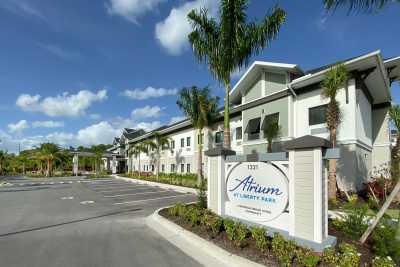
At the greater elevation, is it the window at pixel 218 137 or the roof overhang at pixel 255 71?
the roof overhang at pixel 255 71

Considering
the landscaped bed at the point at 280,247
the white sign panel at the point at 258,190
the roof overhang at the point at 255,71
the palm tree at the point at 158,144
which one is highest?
the roof overhang at the point at 255,71

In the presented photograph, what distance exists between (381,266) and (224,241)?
3.61 metres

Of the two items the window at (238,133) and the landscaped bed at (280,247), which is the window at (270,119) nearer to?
the window at (238,133)

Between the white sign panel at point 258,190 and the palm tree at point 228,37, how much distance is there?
3.56 meters

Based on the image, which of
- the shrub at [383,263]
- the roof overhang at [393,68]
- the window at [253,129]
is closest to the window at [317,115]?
the window at [253,129]

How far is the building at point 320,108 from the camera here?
567 inches

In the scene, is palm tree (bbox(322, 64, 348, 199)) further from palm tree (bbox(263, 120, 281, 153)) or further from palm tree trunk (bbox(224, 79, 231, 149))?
palm tree (bbox(263, 120, 281, 153))

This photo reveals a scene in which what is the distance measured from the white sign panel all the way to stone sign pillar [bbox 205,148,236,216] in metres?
0.34

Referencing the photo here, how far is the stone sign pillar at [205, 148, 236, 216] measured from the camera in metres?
9.15

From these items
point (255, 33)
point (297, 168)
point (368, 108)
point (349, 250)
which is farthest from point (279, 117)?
point (349, 250)

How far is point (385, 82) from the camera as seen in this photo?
51.9 feet

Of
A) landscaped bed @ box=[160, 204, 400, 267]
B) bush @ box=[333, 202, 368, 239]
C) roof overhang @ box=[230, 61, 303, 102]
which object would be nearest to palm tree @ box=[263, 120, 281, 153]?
roof overhang @ box=[230, 61, 303, 102]

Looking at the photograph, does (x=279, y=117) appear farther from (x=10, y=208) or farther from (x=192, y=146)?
(x=10, y=208)

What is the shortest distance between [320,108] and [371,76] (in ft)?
10.7
